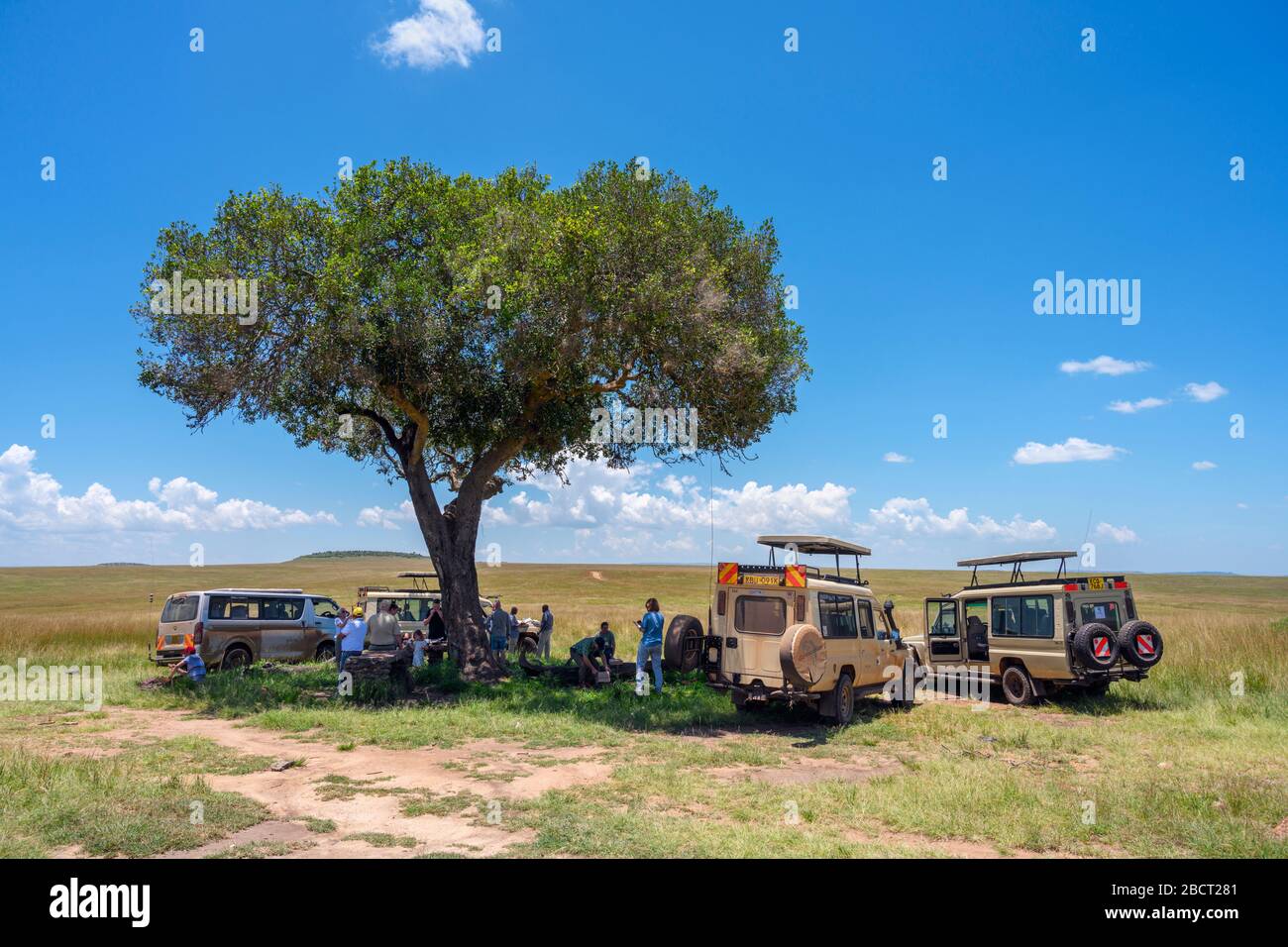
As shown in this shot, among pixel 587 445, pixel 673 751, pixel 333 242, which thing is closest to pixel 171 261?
pixel 333 242

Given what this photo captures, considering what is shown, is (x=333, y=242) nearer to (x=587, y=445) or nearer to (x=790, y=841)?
(x=587, y=445)

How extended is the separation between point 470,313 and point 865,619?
34.4 ft

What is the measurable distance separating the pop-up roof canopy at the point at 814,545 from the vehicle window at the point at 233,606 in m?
14.6

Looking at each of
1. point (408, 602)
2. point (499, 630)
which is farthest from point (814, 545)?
point (408, 602)

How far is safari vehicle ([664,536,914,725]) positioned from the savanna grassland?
0.74 metres

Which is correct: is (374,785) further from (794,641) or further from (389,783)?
(794,641)

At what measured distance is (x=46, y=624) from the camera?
33.3m

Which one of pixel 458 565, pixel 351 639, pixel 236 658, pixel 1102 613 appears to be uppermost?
pixel 458 565

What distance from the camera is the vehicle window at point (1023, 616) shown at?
1652 cm

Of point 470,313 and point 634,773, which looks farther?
point 470,313

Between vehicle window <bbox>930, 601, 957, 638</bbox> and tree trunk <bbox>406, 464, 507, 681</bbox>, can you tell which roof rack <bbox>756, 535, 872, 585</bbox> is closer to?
vehicle window <bbox>930, 601, 957, 638</bbox>

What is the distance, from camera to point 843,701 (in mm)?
14562

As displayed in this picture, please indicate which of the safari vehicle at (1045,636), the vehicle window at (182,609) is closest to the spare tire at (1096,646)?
the safari vehicle at (1045,636)

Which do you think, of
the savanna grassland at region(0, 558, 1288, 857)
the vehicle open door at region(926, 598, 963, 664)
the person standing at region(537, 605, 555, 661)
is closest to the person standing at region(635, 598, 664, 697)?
the savanna grassland at region(0, 558, 1288, 857)
